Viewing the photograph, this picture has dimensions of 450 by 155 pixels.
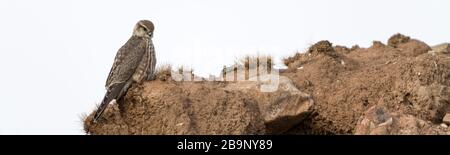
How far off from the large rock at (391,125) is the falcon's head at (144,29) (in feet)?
14.0

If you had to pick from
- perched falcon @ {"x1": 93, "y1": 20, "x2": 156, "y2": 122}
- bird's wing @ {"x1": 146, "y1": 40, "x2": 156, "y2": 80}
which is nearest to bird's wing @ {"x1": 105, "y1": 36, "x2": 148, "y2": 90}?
perched falcon @ {"x1": 93, "y1": 20, "x2": 156, "y2": 122}

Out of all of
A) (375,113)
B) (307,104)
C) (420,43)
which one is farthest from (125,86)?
(420,43)

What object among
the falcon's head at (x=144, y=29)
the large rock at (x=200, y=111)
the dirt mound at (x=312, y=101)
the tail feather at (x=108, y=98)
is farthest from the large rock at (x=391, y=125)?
the falcon's head at (x=144, y=29)

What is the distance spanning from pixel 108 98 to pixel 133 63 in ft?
4.32

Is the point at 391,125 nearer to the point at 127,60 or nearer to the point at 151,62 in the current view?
the point at 151,62

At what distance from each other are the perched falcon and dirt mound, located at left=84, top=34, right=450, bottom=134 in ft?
0.87

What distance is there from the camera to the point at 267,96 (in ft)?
58.0

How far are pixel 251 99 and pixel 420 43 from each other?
4.65 m

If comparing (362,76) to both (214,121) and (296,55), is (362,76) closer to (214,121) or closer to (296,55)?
(296,55)

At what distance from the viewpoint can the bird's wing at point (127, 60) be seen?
1792cm

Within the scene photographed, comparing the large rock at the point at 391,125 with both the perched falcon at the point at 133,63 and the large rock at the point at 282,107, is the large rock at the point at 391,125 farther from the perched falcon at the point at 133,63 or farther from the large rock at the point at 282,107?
the perched falcon at the point at 133,63

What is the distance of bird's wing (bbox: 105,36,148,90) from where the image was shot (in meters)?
17.9
